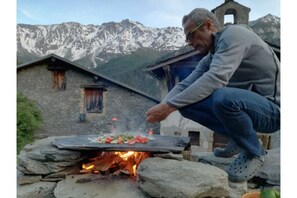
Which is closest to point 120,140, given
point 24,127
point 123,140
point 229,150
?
point 123,140

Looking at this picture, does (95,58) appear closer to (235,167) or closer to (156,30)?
(156,30)

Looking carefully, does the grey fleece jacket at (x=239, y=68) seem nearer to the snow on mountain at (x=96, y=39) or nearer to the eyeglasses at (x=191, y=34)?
the eyeglasses at (x=191, y=34)

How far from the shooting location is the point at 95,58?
305 cm

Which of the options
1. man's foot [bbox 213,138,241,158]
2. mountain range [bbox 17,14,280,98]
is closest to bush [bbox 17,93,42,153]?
mountain range [bbox 17,14,280,98]

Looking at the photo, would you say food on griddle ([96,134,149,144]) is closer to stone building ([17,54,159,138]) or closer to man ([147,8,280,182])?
man ([147,8,280,182])

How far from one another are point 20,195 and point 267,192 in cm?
79

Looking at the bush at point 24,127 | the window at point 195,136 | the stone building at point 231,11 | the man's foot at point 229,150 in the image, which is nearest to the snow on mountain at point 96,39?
the stone building at point 231,11

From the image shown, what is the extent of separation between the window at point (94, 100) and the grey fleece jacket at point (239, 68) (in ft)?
9.71

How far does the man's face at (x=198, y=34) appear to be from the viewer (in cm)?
94

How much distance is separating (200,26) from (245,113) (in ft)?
0.95

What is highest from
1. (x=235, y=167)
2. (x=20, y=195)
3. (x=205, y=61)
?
(x=205, y=61)

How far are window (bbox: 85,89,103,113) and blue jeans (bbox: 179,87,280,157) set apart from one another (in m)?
2.97

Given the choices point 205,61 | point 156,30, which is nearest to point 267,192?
point 205,61

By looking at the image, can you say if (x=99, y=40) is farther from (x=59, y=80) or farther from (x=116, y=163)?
(x=116, y=163)
